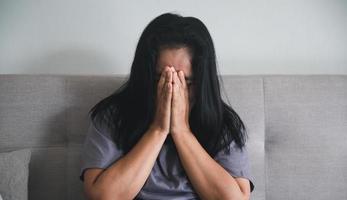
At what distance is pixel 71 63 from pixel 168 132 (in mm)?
550

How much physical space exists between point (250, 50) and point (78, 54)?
68cm

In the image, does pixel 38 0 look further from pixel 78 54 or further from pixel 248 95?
pixel 248 95

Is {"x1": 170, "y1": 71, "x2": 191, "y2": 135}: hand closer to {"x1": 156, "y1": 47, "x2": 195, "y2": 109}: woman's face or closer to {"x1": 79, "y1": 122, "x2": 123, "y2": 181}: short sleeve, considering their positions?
{"x1": 156, "y1": 47, "x2": 195, "y2": 109}: woman's face

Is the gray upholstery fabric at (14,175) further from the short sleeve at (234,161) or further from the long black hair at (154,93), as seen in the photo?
the short sleeve at (234,161)

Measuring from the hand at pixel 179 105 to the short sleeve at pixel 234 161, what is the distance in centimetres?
12

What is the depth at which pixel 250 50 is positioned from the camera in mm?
1272

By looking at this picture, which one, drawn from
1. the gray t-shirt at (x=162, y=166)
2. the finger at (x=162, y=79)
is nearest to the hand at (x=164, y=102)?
the finger at (x=162, y=79)

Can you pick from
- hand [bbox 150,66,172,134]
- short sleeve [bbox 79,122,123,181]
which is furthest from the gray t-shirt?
hand [bbox 150,66,172,134]

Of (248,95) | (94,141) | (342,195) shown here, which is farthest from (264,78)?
(94,141)

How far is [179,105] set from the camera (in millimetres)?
875

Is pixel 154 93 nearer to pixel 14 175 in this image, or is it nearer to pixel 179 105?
pixel 179 105

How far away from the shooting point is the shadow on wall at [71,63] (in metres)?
1.20

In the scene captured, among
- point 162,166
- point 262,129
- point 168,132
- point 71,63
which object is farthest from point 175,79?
point 71,63

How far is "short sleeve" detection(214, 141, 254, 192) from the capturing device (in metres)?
0.89
